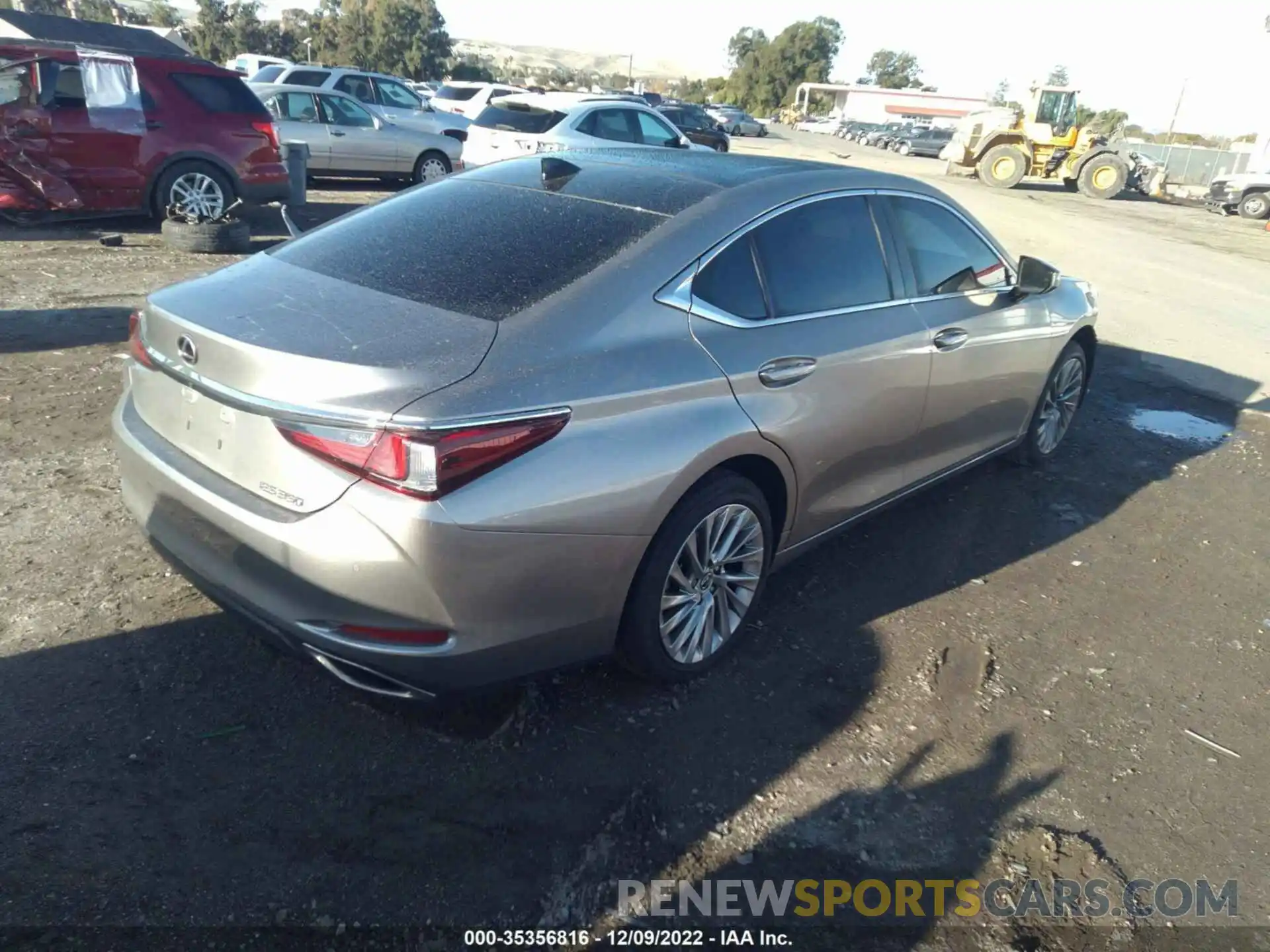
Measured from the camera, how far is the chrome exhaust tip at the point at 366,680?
2555mm

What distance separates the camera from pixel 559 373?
262 centimetres

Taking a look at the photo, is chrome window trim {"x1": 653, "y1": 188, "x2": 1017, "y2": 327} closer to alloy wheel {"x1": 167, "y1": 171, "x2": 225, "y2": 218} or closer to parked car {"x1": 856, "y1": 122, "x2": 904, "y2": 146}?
alloy wheel {"x1": 167, "y1": 171, "x2": 225, "y2": 218}

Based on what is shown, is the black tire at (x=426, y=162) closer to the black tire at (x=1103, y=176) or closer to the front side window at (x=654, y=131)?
the front side window at (x=654, y=131)

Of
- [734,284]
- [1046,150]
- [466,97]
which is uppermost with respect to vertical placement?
[734,284]

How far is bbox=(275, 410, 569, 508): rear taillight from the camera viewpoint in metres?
2.35

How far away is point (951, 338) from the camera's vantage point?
13.7 ft

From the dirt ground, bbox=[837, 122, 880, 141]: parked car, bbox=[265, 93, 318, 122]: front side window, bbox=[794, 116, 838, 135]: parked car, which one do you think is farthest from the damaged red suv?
bbox=[794, 116, 838, 135]: parked car

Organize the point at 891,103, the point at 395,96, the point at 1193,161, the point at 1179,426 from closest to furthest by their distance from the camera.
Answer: the point at 1179,426, the point at 395,96, the point at 1193,161, the point at 891,103

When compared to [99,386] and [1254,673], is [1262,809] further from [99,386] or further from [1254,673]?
[99,386]

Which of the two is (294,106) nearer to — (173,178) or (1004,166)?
(173,178)

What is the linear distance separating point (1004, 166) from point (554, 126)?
20.7m

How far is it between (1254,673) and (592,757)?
279 centimetres

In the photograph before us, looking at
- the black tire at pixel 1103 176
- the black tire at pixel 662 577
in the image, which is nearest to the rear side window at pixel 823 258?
the black tire at pixel 662 577

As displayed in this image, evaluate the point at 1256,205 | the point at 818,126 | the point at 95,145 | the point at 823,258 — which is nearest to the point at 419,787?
the point at 823,258
